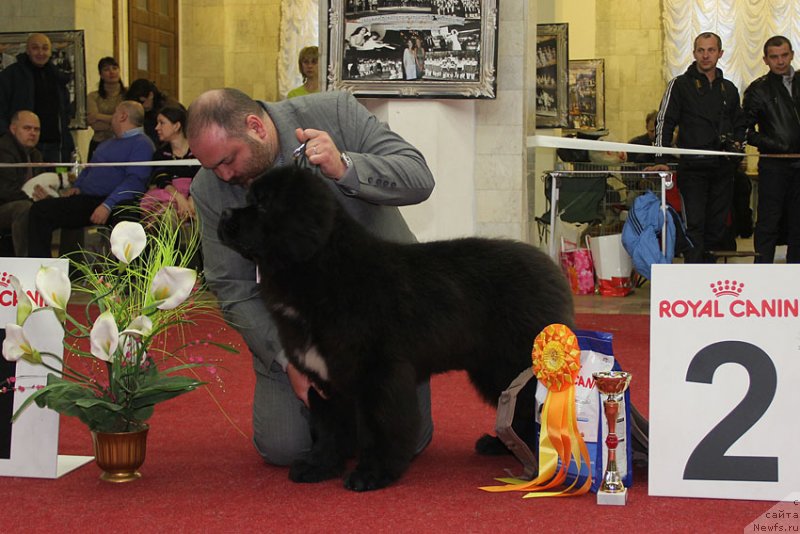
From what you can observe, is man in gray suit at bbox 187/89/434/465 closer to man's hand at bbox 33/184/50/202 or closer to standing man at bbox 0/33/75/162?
man's hand at bbox 33/184/50/202

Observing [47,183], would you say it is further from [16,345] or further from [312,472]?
[312,472]

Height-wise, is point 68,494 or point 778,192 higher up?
point 778,192

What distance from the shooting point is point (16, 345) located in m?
2.62

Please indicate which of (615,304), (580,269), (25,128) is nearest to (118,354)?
(615,304)

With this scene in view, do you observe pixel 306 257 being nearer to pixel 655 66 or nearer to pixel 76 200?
pixel 76 200

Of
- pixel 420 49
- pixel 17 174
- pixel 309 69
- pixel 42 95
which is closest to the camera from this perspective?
pixel 420 49

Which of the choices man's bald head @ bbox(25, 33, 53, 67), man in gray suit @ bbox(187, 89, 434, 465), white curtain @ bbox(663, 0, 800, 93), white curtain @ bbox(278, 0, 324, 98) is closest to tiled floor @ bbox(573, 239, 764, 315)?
man in gray suit @ bbox(187, 89, 434, 465)

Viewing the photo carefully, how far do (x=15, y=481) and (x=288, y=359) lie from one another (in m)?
0.83

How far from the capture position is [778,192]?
679 centimetres

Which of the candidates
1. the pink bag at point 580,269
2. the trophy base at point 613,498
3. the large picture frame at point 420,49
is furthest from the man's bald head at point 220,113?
the pink bag at point 580,269

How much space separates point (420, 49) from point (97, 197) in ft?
8.30

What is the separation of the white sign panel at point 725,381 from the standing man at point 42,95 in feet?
21.1

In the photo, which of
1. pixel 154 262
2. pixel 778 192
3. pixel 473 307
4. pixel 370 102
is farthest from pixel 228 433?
pixel 778 192

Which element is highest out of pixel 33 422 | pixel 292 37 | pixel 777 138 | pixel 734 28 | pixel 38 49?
pixel 734 28
